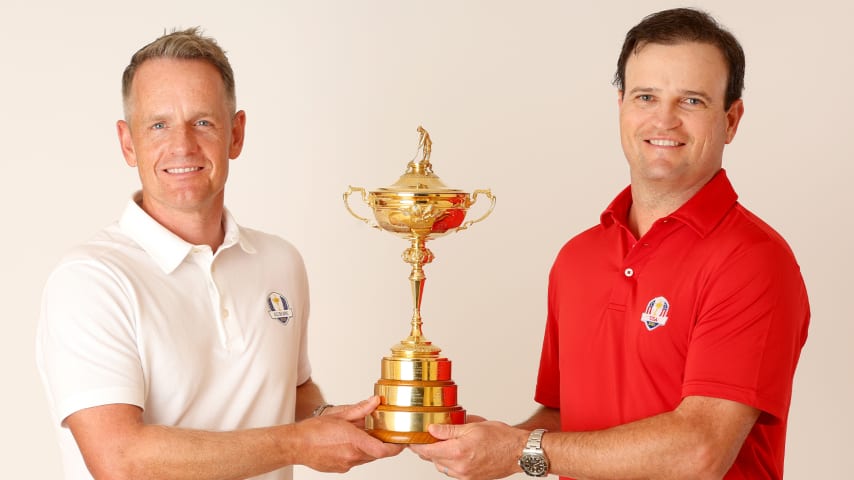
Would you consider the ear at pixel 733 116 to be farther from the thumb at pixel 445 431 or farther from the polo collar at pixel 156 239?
the polo collar at pixel 156 239

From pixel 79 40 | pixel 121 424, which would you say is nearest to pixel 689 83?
pixel 121 424

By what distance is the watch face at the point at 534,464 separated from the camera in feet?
11.9

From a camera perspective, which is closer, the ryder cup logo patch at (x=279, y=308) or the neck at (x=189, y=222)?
the neck at (x=189, y=222)

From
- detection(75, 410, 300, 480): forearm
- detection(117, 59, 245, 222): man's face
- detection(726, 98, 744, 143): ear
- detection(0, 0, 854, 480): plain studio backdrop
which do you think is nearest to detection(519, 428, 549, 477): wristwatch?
detection(75, 410, 300, 480): forearm

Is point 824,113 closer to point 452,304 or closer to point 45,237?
point 452,304

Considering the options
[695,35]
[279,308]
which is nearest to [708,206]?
[695,35]

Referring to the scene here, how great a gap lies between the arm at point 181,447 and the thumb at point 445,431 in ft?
1.02

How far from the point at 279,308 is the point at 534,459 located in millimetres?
955

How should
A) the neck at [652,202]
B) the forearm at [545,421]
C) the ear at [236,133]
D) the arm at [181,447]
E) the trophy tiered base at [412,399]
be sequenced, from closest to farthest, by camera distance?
the arm at [181,447] < the neck at [652,202] < the trophy tiered base at [412,399] < the ear at [236,133] < the forearm at [545,421]

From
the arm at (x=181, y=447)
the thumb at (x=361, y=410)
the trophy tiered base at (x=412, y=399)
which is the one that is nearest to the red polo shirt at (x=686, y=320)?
the trophy tiered base at (x=412, y=399)

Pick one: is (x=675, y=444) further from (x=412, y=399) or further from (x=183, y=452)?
(x=183, y=452)

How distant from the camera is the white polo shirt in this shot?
345 cm

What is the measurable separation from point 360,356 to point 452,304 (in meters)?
0.51

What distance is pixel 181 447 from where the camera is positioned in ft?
11.3
